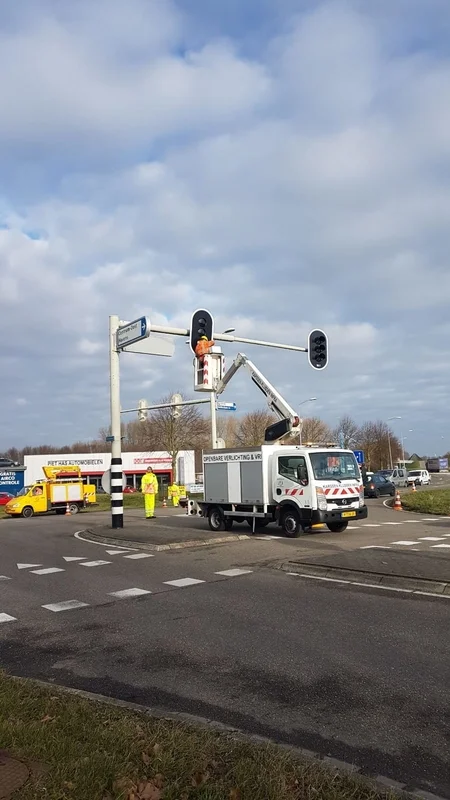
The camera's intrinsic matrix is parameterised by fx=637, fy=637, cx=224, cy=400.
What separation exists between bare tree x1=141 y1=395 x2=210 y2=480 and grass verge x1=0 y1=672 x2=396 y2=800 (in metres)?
50.5

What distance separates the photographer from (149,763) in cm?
354

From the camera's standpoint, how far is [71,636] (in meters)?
7.20

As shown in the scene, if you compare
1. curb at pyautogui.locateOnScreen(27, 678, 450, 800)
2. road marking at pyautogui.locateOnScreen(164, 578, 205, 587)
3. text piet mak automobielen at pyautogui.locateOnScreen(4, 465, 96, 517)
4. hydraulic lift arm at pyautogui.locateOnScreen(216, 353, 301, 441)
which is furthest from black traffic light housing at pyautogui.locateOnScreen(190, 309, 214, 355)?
text piet mak automobielen at pyautogui.locateOnScreen(4, 465, 96, 517)

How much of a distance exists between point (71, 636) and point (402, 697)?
12.7 ft

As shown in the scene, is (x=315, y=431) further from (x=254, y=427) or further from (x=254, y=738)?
(x=254, y=738)

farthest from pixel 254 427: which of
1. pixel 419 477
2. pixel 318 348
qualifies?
pixel 318 348

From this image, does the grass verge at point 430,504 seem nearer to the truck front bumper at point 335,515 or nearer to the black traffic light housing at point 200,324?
the truck front bumper at point 335,515

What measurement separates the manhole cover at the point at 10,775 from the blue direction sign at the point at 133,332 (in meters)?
14.8

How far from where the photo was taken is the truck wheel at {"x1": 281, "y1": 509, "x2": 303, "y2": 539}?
16125mm

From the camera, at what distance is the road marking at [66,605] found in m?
8.71

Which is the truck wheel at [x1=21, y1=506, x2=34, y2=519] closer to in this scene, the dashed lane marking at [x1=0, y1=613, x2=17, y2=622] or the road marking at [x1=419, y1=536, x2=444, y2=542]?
the road marking at [x1=419, y1=536, x2=444, y2=542]

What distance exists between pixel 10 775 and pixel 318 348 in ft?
58.9

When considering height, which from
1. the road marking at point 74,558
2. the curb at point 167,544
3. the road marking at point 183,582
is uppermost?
Answer: the curb at point 167,544

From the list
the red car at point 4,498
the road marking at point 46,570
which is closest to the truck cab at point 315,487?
the road marking at point 46,570
